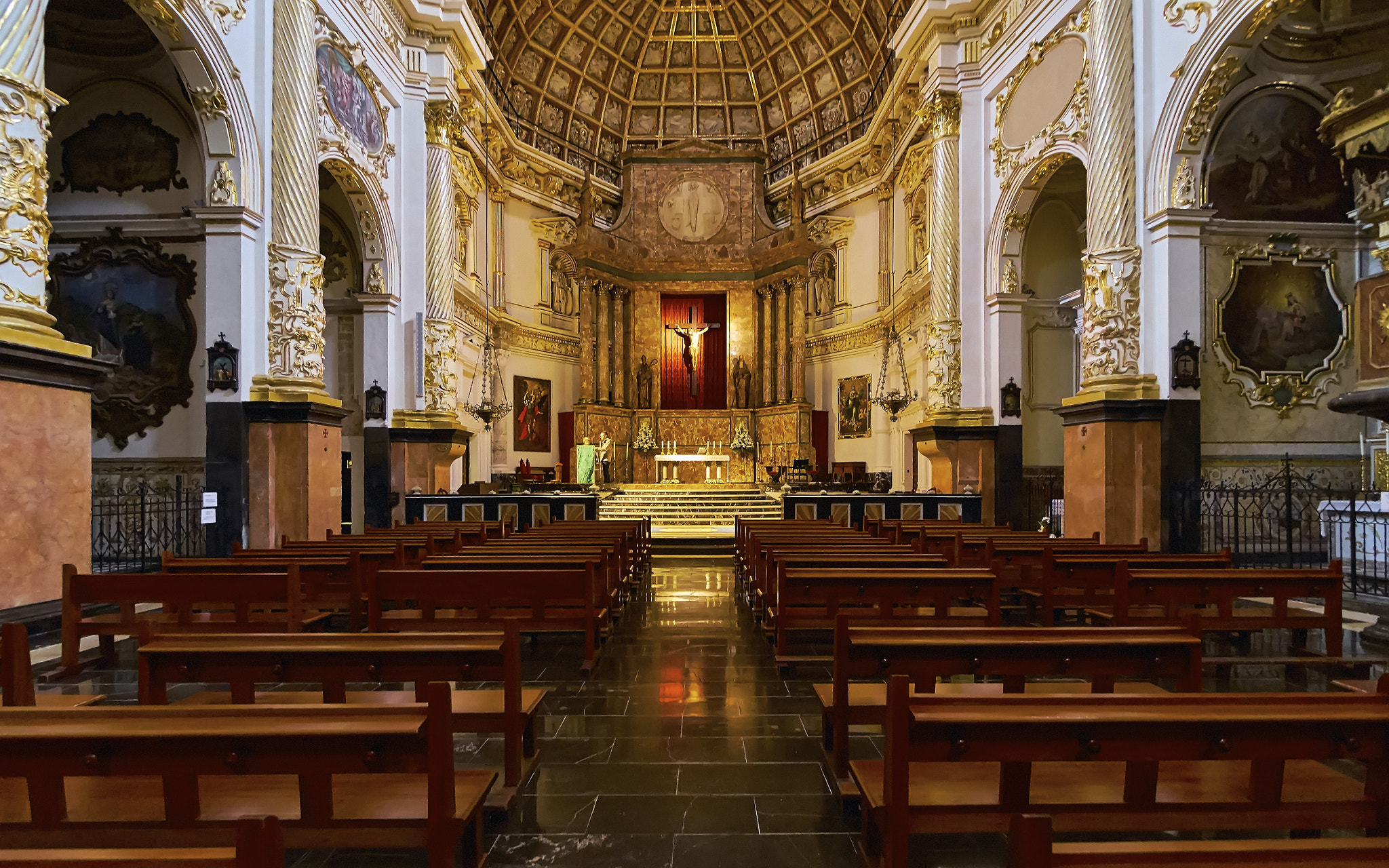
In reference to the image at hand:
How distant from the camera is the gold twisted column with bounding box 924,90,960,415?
15.9 m

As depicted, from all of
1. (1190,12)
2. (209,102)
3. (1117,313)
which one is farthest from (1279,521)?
(209,102)

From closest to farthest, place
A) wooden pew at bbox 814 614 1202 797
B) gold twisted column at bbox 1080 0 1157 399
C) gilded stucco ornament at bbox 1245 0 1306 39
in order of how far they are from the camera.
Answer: wooden pew at bbox 814 614 1202 797, gilded stucco ornament at bbox 1245 0 1306 39, gold twisted column at bbox 1080 0 1157 399

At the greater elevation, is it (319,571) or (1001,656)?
(1001,656)

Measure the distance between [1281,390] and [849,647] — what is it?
11045mm

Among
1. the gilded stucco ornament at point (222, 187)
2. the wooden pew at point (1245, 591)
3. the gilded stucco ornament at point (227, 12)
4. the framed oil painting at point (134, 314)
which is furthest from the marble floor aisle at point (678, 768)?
the gilded stucco ornament at point (227, 12)

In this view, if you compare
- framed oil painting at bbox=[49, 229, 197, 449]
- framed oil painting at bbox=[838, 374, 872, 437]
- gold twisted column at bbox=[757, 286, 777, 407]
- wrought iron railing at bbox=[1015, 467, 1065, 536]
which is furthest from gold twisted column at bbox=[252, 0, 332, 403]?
gold twisted column at bbox=[757, 286, 777, 407]

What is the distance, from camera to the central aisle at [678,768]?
3010 millimetres

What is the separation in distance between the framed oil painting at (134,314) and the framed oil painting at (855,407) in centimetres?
1664

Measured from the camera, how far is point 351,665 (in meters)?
3.13

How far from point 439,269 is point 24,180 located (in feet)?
32.3

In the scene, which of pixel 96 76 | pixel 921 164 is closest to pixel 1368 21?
pixel 921 164

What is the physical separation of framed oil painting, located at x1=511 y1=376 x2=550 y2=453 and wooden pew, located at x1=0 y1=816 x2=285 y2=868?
21.4 m

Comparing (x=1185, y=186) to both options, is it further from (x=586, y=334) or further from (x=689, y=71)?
(x=689, y=71)

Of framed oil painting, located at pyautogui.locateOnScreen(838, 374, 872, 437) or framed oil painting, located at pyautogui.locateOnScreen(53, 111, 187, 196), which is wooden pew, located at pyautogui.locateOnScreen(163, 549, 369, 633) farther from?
framed oil painting, located at pyautogui.locateOnScreen(838, 374, 872, 437)
